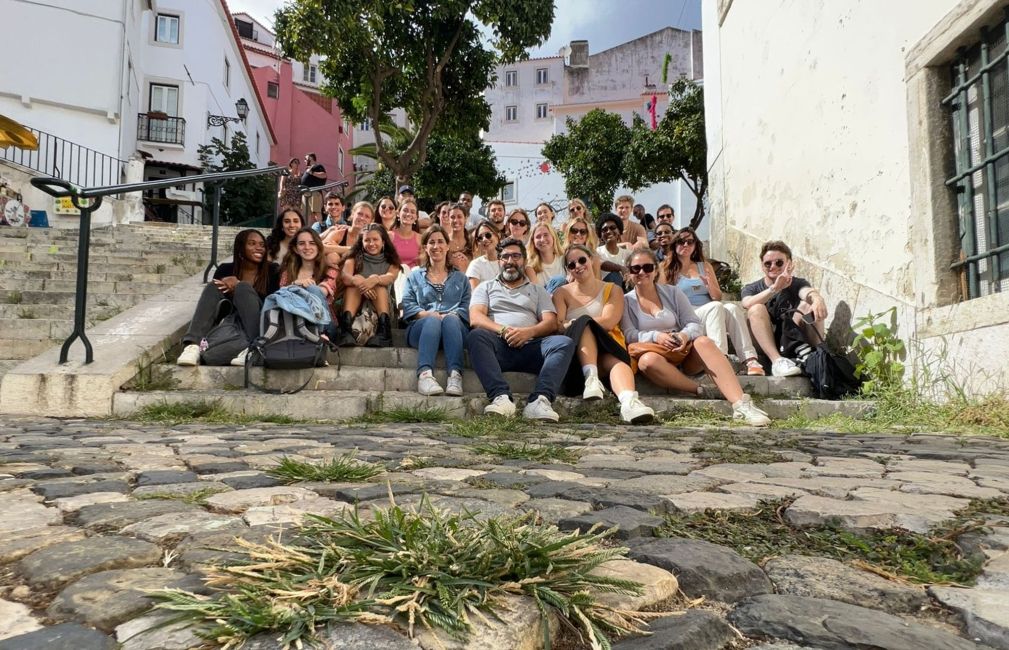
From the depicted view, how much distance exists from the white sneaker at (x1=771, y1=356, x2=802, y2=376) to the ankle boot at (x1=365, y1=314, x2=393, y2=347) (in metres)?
3.21

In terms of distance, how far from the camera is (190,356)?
17.7 feet

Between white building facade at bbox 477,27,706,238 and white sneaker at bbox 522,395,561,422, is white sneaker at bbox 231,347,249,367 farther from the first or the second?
white building facade at bbox 477,27,706,238

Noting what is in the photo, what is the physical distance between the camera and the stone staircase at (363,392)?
196 inches

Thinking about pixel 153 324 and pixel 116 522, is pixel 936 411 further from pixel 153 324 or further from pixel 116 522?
pixel 153 324

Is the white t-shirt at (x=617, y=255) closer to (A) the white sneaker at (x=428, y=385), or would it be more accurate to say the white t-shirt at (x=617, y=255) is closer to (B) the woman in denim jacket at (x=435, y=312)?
(B) the woman in denim jacket at (x=435, y=312)

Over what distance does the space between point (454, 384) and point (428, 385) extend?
7.6 inches

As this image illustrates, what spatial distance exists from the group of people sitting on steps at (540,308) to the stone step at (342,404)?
15cm

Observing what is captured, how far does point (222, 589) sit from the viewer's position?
1.22 meters

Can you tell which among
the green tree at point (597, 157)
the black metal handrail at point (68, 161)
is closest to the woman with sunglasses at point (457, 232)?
the black metal handrail at point (68, 161)

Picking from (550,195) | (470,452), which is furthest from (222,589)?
(550,195)

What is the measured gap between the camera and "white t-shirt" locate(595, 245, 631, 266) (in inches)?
289

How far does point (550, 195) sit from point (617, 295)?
29579 millimetres

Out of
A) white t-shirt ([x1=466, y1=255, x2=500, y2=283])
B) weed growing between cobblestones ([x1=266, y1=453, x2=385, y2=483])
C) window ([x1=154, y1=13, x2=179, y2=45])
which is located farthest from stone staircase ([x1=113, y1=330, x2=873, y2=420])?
window ([x1=154, y1=13, x2=179, y2=45])

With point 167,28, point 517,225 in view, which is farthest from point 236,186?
point 517,225
